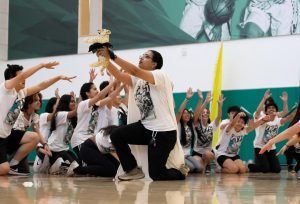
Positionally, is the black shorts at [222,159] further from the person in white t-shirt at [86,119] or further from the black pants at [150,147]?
the black pants at [150,147]

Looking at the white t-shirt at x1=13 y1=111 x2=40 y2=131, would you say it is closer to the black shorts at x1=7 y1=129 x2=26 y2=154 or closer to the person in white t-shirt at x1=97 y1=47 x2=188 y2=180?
the black shorts at x1=7 y1=129 x2=26 y2=154

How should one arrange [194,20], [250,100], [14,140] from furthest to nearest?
[194,20] < [250,100] < [14,140]

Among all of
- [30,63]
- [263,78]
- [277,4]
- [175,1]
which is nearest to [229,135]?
[263,78]

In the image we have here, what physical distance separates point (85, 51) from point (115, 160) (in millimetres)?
6316

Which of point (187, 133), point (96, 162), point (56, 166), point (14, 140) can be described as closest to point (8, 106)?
point (14, 140)

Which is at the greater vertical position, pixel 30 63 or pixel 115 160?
pixel 30 63

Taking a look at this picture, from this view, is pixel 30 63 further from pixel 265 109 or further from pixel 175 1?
pixel 265 109

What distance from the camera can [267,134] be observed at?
357 inches

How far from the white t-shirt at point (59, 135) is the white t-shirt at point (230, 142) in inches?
91.6

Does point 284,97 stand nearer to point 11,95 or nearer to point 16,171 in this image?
point 16,171

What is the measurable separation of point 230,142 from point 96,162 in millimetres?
2662

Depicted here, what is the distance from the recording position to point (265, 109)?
8.92 m

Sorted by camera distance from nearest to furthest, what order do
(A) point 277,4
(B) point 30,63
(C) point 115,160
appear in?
(C) point 115,160, (A) point 277,4, (B) point 30,63

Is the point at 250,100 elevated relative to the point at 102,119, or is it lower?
elevated
